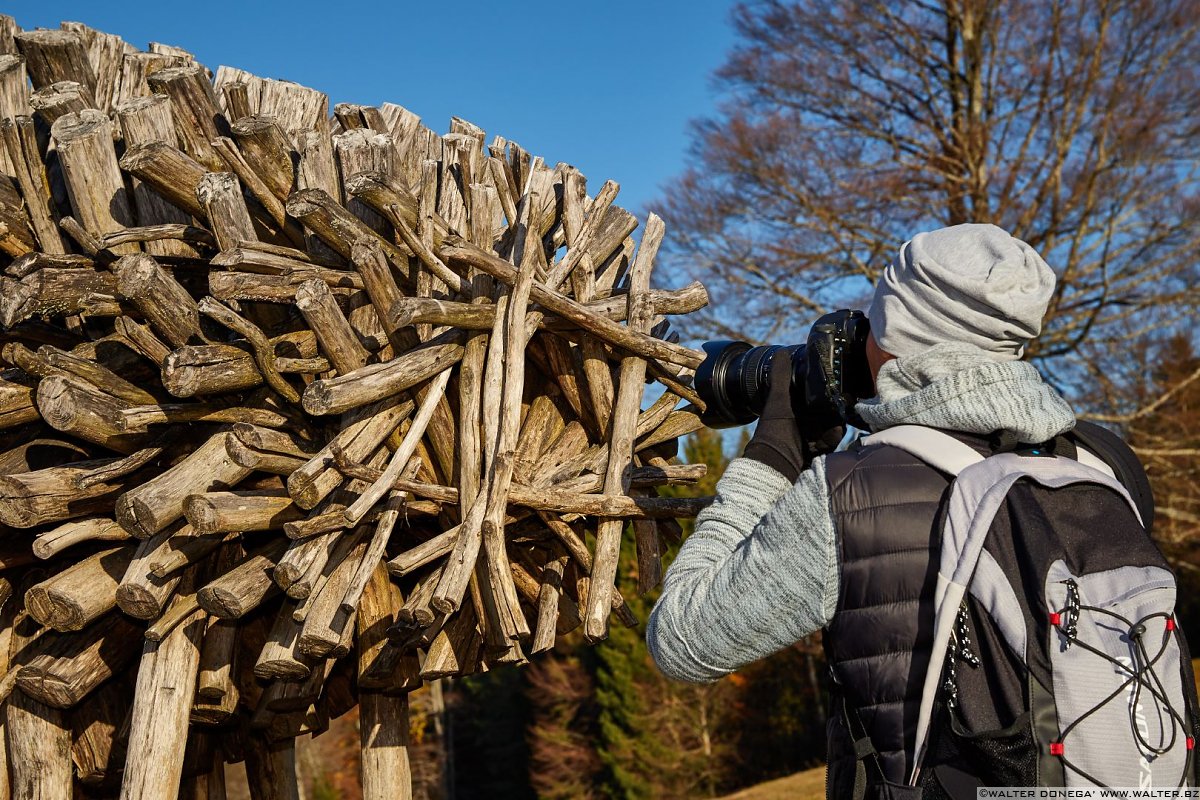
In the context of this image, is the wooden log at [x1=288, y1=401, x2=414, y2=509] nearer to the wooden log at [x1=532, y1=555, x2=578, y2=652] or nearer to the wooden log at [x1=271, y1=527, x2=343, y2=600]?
the wooden log at [x1=271, y1=527, x2=343, y2=600]

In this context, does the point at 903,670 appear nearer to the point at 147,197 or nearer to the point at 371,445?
the point at 371,445

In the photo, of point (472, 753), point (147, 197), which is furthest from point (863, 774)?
point (472, 753)

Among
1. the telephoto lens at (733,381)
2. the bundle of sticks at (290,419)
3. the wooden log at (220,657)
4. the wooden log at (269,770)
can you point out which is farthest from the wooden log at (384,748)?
the telephoto lens at (733,381)

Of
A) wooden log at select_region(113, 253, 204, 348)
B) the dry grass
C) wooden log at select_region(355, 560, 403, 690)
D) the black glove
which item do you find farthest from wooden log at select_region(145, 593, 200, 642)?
the dry grass

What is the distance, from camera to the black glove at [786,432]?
5.81 ft

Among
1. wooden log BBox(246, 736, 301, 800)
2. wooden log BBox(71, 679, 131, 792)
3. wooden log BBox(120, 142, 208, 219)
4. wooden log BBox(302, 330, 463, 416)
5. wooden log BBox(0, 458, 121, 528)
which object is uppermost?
wooden log BBox(120, 142, 208, 219)

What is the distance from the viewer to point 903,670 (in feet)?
4.85

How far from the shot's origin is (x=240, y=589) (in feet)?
7.53

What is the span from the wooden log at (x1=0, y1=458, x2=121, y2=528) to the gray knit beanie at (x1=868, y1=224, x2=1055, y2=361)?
1.84 m

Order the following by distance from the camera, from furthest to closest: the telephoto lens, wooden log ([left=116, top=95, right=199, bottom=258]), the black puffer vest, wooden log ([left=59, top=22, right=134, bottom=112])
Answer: wooden log ([left=59, top=22, right=134, bottom=112]) < wooden log ([left=116, top=95, right=199, bottom=258]) < the telephoto lens < the black puffer vest

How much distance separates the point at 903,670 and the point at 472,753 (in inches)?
1011

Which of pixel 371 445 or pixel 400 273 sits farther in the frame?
pixel 400 273

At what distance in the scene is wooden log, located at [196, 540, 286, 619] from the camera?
2271 mm

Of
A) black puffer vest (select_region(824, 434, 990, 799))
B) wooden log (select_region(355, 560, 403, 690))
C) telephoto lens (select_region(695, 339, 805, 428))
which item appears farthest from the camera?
wooden log (select_region(355, 560, 403, 690))
